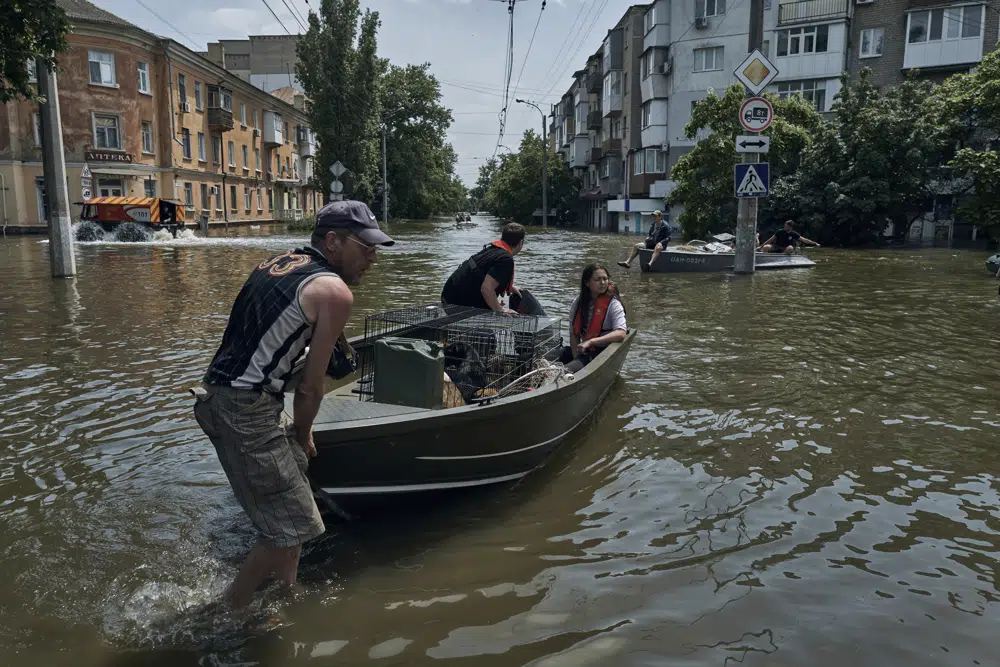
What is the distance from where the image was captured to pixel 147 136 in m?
41.7

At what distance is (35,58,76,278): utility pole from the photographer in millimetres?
15188

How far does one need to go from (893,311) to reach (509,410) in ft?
36.4

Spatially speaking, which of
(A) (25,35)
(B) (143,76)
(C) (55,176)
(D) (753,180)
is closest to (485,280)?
(A) (25,35)

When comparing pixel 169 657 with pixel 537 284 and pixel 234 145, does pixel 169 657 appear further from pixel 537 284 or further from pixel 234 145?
pixel 234 145

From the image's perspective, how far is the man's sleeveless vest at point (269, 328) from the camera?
11.0 feet

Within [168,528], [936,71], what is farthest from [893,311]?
[936,71]

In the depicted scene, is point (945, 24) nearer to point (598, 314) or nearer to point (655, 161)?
point (655, 161)

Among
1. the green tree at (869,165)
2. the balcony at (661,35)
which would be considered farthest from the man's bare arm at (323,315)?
the balcony at (661,35)

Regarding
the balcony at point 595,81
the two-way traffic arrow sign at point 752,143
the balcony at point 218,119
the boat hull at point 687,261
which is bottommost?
the boat hull at point 687,261

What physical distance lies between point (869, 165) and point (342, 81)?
104ft

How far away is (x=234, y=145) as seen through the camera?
5262 cm

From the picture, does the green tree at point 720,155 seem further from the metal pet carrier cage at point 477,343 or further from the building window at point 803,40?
the metal pet carrier cage at point 477,343

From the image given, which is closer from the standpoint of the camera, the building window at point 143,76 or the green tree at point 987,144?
the green tree at point 987,144

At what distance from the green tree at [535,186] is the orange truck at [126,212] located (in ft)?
146
